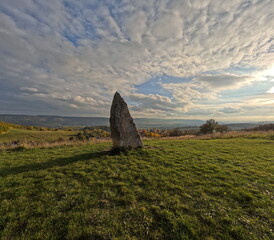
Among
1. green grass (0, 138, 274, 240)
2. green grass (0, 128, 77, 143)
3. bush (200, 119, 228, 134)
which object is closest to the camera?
green grass (0, 138, 274, 240)

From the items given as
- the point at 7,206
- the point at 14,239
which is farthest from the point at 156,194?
the point at 7,206

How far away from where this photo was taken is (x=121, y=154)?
38.5ft

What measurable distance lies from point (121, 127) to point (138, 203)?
7872 mm

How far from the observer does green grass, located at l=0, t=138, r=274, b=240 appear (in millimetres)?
3938

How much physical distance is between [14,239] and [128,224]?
3055 mm

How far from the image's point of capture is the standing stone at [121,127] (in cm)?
1249

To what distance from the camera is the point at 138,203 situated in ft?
17.1

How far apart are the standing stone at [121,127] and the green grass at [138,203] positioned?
13.2ft

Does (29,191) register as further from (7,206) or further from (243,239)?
(243,239)

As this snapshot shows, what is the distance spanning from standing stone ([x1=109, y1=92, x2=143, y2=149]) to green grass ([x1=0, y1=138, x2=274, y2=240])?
13.2ft

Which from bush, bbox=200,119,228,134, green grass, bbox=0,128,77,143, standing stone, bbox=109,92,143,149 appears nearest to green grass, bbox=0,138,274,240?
standing stone, bbox=109,92,143,149

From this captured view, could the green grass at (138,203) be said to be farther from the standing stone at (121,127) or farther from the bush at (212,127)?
the bush at (212,127)

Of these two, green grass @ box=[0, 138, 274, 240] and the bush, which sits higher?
the bush

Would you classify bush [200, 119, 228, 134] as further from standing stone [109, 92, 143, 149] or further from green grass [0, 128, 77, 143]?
green grass [0, 128, 77, 143]
